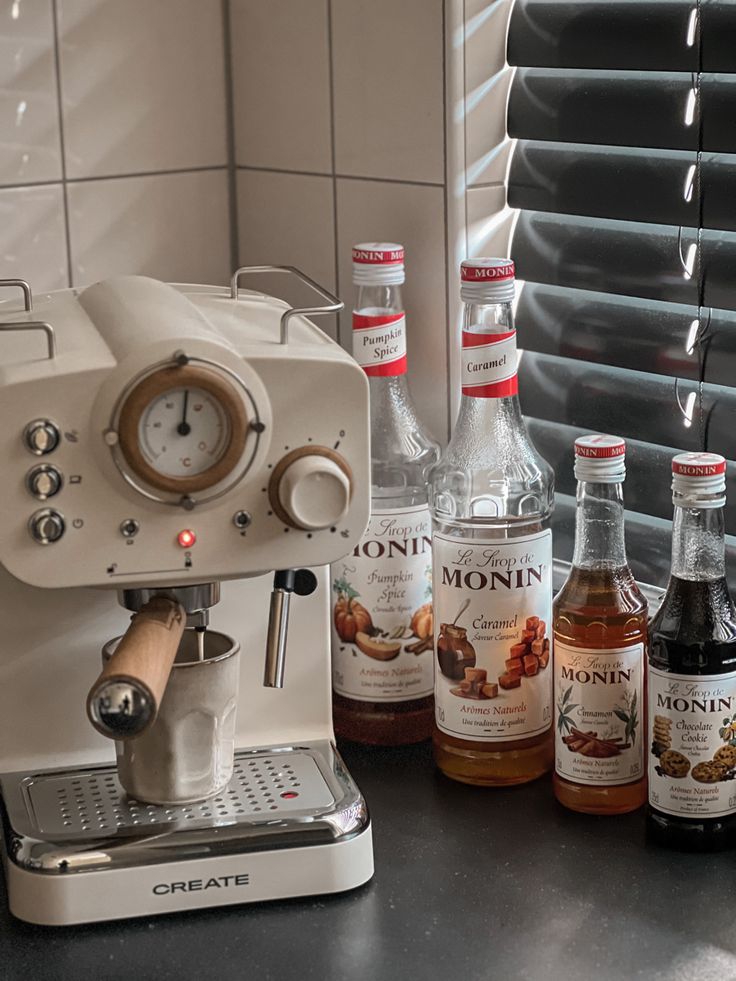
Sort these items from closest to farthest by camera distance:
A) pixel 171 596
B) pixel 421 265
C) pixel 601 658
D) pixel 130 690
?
pixel 130 690
pixel 171 596
pixel 601 658
pixel 421 265

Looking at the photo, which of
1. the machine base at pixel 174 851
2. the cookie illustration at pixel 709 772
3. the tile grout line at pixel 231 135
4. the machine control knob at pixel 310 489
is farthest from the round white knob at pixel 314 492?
the tile grout line at pixel 231 135

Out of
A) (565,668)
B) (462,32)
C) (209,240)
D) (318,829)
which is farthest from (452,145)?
(318,829)

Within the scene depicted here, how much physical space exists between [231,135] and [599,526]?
65 centimetres

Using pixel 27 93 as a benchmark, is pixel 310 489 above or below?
below

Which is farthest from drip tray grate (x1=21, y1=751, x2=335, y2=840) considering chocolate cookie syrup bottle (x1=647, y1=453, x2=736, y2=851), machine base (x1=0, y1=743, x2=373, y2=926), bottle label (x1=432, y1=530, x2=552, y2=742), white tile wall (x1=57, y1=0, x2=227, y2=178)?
white tile wall (x1=57, y1=0, x2=227, y2=178)

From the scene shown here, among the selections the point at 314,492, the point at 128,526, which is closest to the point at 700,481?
the point at 314,492

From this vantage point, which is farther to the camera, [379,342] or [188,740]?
[379,342]

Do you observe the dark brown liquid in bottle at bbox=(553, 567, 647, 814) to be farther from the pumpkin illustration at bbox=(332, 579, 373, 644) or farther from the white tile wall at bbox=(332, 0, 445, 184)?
the white tile wall at bbox=(332, 0, 445, 184)

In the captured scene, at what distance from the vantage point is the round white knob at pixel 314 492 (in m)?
0.87

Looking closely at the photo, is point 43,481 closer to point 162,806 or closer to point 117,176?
point 162,806

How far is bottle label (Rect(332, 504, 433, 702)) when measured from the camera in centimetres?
118

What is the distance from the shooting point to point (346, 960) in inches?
35.5

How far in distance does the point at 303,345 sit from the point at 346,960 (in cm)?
39

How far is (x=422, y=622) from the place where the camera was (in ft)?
3.95
